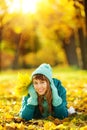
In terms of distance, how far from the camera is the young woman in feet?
20.6

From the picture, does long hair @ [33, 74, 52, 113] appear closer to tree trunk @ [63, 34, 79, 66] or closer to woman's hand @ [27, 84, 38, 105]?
woman's hand @ [27, 84, 38, 105]

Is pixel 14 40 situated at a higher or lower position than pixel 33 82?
higher

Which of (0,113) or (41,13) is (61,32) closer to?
(41,13)

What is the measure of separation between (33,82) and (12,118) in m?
0.58

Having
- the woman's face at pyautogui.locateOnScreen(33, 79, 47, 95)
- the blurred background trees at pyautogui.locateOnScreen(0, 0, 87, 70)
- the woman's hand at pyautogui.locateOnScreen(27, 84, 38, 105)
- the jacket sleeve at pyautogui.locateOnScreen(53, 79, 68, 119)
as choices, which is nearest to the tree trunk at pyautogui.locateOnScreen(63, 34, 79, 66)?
the blurred background trees at pyautogui.locateOnScreen(0, 0, 87, 70)

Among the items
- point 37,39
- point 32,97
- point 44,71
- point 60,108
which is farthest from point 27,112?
point 37,39

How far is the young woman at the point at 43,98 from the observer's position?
20.6 feet

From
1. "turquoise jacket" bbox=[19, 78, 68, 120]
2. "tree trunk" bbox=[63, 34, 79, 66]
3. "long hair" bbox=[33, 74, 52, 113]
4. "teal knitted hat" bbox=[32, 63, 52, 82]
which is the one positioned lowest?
"turquoise jacket" bbox=[19, 78, 68, 120]

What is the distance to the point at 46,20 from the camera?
1336 inches

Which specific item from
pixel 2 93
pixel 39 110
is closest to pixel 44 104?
pixel 39 110

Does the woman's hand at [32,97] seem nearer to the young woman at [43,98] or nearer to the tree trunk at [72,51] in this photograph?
the young woman at [43,98]

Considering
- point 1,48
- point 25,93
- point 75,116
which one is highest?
point 1,48

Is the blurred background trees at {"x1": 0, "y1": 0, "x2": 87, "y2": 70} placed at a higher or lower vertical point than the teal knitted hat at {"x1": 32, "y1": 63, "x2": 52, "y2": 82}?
higher

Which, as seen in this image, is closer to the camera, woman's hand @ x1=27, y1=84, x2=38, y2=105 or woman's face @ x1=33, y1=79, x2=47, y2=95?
woman's face @ x1=33, y1=79, x2=47, y2=95
